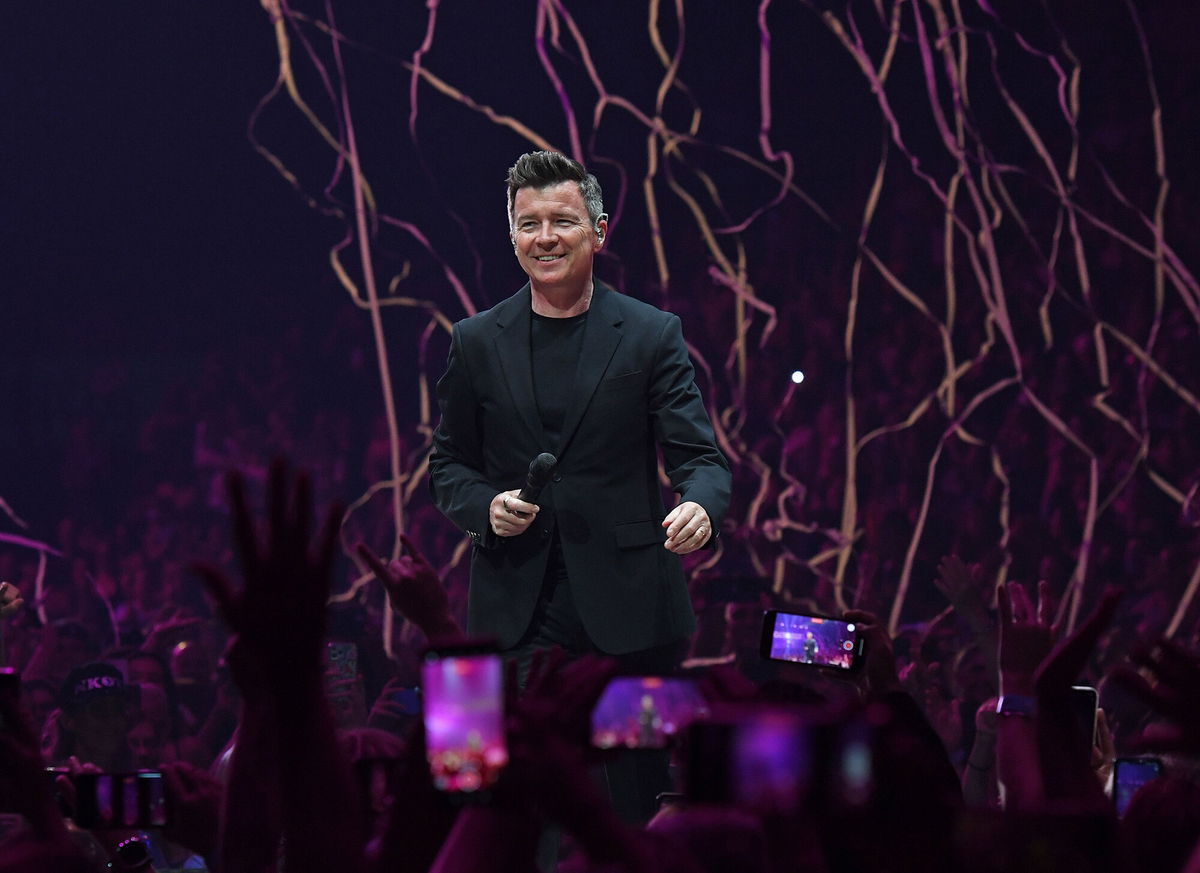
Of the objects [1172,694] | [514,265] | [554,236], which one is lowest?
[1172,694]

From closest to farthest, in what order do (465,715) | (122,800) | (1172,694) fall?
(465,715) → (1172,694) → (122,800)

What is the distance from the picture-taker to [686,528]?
237cm

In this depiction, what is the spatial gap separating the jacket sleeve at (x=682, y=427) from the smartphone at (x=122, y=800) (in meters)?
1.18

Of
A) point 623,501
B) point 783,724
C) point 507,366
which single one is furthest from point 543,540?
point 783,724

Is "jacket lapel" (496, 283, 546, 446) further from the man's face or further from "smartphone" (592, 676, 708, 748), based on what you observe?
"smartphone" (592, 676, 708, 748)

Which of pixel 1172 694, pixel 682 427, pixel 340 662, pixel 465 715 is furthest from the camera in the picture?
pixel 340 662

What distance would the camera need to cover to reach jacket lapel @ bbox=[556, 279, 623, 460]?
2.61m

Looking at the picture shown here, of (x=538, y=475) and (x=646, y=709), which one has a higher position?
(x=538, y=475)

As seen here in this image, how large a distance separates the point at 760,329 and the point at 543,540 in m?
3.83

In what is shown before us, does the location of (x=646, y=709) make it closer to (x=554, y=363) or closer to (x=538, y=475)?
(x=538, y=475)

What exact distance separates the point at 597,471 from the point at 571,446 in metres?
0.07

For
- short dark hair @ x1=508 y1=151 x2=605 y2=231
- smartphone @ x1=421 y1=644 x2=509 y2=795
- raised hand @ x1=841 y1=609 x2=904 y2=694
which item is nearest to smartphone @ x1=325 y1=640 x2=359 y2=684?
short dark hair @ x1=508 y1=151 x2=605 y2=231

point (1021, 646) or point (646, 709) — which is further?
point (1021, 646)

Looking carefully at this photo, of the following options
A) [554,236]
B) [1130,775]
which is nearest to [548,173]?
[554,236]
